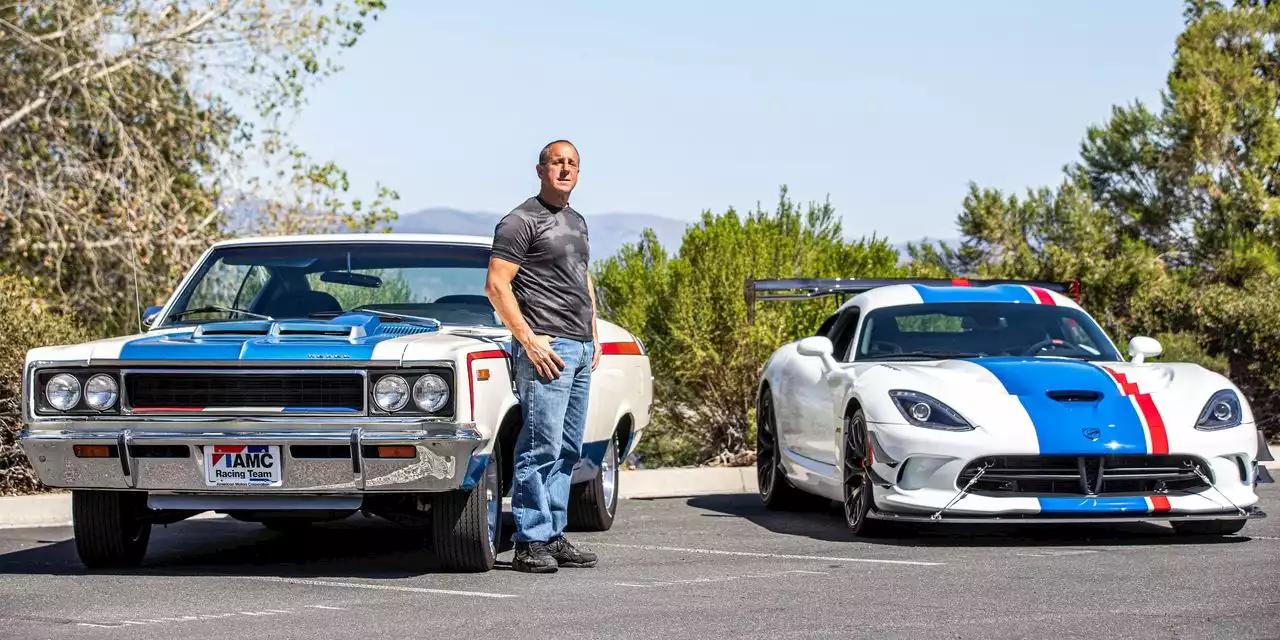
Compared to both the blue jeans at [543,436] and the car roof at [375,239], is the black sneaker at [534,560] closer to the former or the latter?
the blue jeans at [543,436]

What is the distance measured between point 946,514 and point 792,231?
8475mm

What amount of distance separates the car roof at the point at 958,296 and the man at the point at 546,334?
2976 mm

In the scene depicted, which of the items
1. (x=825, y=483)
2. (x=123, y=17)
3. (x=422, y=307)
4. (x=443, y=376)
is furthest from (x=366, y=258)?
(x=123, y=17)

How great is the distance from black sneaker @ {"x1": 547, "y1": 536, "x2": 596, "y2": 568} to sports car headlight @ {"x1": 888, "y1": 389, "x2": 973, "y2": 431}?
1831mm

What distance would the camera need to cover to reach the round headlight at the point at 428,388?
7391mm

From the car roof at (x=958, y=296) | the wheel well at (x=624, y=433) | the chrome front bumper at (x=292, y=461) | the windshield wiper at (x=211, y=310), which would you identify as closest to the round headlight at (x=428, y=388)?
the chrome front bumper at (x=292, y=461)

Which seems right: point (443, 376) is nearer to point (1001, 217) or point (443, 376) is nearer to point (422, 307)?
point (422, 307)

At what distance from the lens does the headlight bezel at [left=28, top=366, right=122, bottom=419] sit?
299 inches

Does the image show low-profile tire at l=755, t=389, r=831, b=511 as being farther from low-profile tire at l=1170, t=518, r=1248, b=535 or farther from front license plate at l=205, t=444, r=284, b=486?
front license plate at l=205, t=444, r=284, b=486

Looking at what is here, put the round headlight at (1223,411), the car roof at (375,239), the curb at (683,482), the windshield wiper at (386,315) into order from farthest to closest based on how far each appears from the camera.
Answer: the curb at (683,482), the car roof at (375,239), the round headlight at (1223,411), the windshield wiper at (386,315)

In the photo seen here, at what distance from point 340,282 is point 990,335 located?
12.4 feet

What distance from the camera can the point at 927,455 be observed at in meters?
8.57

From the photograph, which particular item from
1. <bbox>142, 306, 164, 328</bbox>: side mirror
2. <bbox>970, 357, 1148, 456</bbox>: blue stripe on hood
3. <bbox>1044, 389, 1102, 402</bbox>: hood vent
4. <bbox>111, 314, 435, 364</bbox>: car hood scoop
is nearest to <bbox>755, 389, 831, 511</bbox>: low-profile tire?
<bbox>970, 357, 1148, 456</bbox>: blue stripe on hood

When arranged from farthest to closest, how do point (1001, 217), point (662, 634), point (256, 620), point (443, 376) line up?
point (1001, 217) < point (443, 376) < point (256, 620) < point (662, 634)
